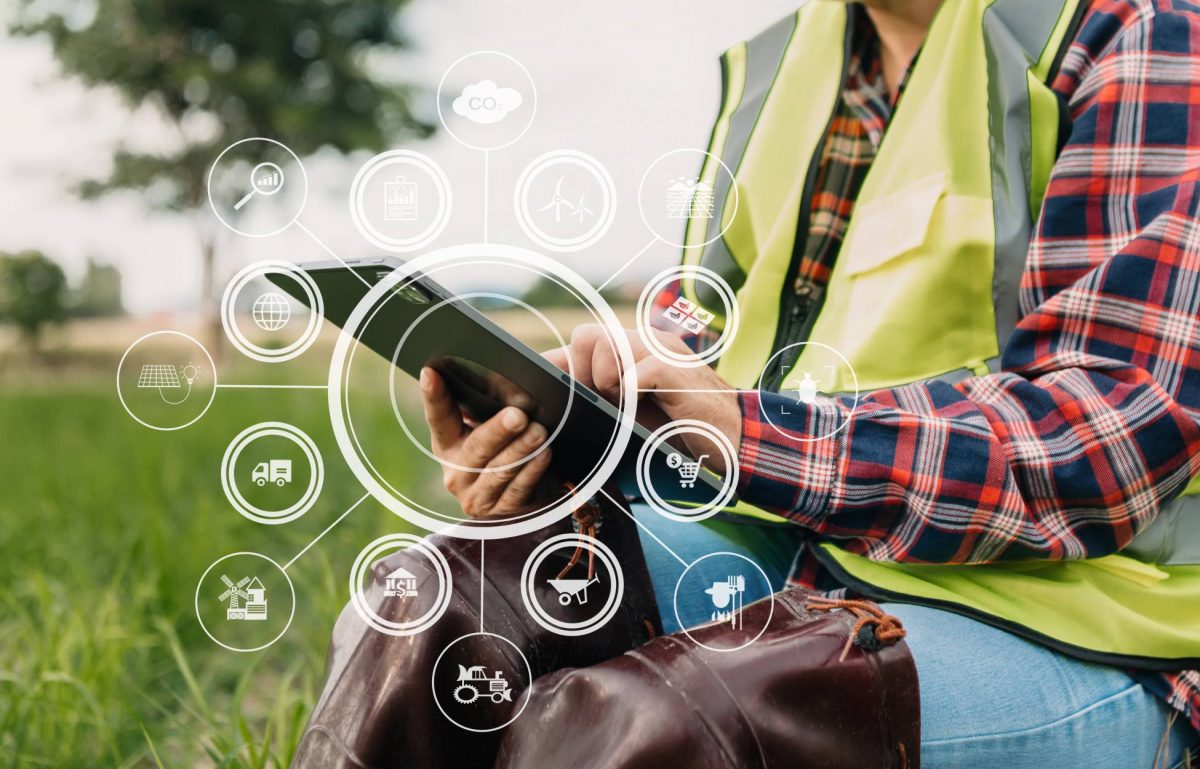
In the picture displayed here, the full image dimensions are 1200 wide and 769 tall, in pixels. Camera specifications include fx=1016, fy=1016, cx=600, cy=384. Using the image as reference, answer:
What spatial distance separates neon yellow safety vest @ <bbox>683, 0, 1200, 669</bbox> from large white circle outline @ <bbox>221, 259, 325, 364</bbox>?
254 mm

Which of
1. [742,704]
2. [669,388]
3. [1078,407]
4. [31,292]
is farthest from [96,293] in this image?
[1078,407]

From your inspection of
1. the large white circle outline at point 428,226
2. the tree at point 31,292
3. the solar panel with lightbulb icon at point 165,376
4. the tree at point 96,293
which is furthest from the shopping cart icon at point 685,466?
the tree at point 31,292

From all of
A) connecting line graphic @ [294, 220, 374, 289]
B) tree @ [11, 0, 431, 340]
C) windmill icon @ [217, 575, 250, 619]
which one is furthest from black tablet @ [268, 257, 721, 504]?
tree @ [11, 0, 431, 340]

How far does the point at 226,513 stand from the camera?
1296 mm

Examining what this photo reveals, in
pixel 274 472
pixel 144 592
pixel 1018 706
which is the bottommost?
pixel 144 592

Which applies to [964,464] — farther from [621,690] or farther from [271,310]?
[271,310]

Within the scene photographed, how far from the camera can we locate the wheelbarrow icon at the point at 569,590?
0.63m

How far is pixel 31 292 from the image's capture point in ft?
3.14

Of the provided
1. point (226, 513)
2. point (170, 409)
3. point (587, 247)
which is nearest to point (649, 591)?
point (587, 247)

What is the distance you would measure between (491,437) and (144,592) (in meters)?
0.63

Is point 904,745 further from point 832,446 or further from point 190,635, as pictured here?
point 190,635

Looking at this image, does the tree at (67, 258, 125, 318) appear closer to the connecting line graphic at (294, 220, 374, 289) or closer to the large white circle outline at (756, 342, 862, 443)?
the connecting line graphic at (294, 220, 374, 289)

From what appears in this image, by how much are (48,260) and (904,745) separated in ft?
2.75

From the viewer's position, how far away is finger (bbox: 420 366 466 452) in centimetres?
66
